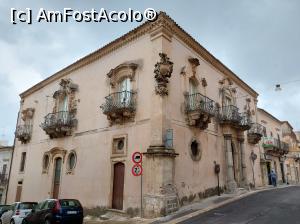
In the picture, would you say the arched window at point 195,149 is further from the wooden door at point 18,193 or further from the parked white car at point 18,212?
the wooden door at point 18,193

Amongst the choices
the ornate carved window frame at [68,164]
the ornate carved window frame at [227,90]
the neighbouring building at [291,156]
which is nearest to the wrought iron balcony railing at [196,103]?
the ornate carved window frame at [227,90]

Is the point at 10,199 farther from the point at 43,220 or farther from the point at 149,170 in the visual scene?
the point at 149,170

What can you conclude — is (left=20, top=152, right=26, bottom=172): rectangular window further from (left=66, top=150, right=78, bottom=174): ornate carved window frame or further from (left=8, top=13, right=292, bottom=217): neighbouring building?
(left=66, top=150, right=78, bottom=174): ornate carved window frame

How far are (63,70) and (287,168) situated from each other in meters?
27.0

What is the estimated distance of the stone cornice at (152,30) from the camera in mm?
14231

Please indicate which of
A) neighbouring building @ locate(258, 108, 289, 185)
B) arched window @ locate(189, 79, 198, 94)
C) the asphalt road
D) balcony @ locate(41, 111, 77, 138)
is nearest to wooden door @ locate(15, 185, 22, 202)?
balcony @ locate(41, 111, 77, 138)

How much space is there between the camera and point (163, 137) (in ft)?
40.8

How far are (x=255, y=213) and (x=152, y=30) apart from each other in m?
10.1

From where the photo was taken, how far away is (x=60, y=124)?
1792 cm

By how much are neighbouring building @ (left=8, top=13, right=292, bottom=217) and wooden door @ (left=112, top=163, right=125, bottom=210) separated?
50 millimetres

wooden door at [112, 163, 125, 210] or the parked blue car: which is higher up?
wooden door at [112, 163, 125, 210]

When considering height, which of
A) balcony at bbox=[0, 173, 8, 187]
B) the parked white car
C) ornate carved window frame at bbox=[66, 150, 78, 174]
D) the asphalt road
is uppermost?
ornate carved window frame at bbox=[66, 150, 78, 174]

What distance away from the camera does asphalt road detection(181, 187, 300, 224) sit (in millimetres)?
9719

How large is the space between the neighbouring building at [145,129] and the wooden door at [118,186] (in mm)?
50
